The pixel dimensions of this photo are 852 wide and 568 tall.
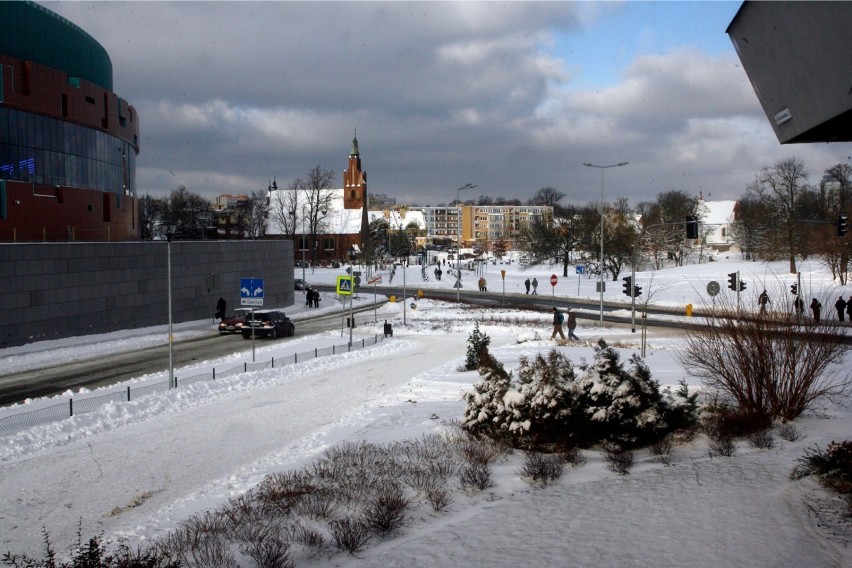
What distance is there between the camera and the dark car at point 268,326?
113 ft

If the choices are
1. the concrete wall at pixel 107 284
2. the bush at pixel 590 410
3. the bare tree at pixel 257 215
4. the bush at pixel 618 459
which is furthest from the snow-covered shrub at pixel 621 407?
the bare tree at pixel 257 215

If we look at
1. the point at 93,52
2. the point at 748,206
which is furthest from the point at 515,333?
the point at 748,206

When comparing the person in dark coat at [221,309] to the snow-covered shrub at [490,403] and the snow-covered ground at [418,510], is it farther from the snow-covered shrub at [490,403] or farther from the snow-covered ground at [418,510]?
the snow-covered shrub at [490,403]

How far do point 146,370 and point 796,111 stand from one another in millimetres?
22008

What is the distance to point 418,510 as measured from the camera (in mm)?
9328

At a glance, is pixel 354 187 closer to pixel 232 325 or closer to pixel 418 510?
pixel 232 325

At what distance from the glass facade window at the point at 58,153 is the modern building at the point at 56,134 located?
0.06 m

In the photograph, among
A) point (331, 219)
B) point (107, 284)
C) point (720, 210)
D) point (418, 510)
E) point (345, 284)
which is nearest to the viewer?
point (418, 510)

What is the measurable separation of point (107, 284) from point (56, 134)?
12121 mm

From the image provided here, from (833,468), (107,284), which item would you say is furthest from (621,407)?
(107,284)

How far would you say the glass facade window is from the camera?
36.7 meters

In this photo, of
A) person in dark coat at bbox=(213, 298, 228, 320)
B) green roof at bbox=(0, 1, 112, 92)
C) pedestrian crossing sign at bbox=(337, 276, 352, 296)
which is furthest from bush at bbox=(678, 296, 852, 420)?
green roof at bbox=(0, 1, 112, 92)

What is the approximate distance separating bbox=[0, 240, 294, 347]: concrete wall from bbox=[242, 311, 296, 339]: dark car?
6.36 m

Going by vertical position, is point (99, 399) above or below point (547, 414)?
below
